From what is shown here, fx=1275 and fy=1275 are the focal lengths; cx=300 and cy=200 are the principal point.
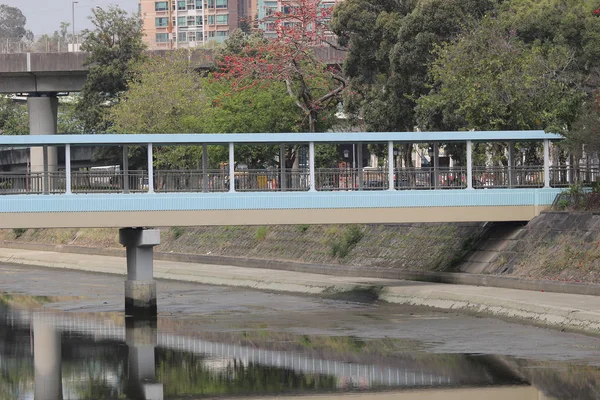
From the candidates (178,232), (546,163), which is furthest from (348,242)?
(178,232)

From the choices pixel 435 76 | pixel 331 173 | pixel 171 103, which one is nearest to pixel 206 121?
pixel 171 103

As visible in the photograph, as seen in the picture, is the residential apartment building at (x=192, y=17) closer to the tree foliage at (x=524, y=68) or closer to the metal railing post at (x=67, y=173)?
the tree foliage at (x=524, y=68)

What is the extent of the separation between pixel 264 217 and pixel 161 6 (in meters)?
154

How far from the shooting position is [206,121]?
6956 centimetres

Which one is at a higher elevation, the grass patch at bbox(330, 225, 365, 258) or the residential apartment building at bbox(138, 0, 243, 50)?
the residential apartment building at bbox(138, 0, 243, 50)

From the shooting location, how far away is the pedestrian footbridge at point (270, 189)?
1684 inches

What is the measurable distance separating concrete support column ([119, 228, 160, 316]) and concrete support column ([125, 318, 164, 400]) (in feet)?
2.13

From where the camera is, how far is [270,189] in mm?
46469

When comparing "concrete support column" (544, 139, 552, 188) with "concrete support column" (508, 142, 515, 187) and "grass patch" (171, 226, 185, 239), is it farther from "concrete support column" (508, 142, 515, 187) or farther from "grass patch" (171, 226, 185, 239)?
"grass patch" (171, 226, 185, 239)

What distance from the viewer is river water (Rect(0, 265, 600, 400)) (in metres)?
30.0

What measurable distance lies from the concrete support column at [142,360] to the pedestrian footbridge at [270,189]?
11.7ft

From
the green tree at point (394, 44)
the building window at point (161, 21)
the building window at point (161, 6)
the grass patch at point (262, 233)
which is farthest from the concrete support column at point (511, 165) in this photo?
the building window at point (161, 21)

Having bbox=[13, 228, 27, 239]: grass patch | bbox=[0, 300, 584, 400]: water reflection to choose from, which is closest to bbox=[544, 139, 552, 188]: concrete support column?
bbox=[0, 300, 584, 400]: water reflection

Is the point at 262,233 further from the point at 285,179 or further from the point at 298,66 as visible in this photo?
the point at 285,179
